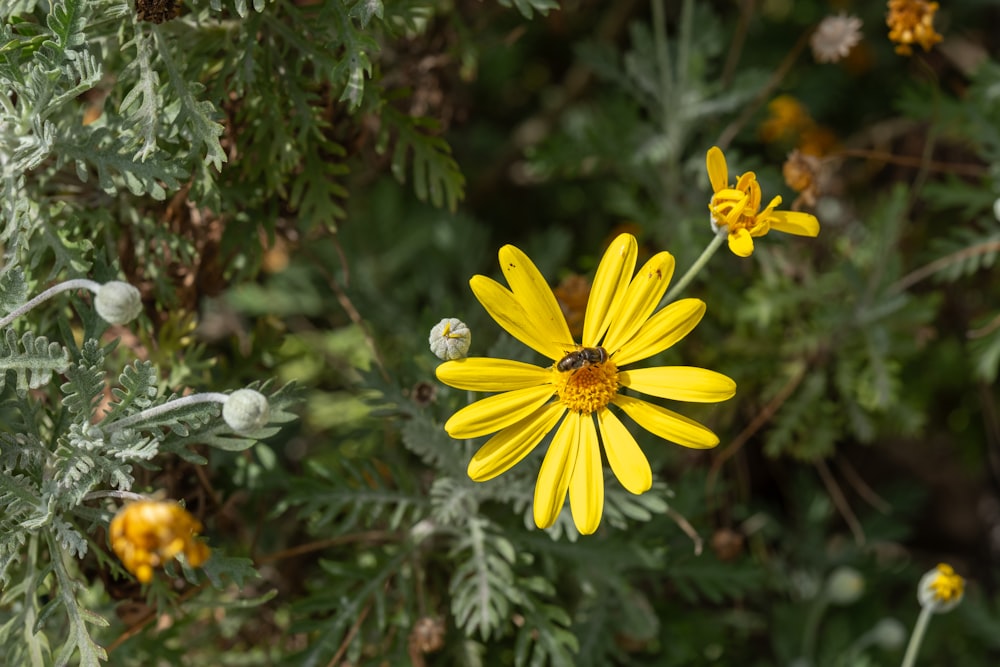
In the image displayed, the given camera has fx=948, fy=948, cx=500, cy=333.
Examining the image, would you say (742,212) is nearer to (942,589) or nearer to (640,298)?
(640,298)

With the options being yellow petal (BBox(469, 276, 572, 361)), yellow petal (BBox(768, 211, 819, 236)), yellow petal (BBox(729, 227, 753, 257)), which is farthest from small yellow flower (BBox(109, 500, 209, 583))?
yellow petal (BBox(768, 211, 819, 236))

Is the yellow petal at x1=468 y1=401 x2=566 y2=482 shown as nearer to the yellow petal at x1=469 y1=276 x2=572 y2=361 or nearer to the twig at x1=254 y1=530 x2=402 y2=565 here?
the yellow petal at x1=469 y1=276 x2=572 y2=361

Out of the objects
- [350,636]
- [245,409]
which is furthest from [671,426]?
[350,636]

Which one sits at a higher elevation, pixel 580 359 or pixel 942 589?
pixel 942 589

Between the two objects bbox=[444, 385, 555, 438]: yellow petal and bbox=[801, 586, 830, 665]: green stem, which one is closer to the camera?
bbox=[444, 385, 555, 438]: yellow petal

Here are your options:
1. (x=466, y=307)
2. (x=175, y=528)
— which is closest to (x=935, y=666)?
(x=466, y=307)

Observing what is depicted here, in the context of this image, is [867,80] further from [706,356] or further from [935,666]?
[935,666]
